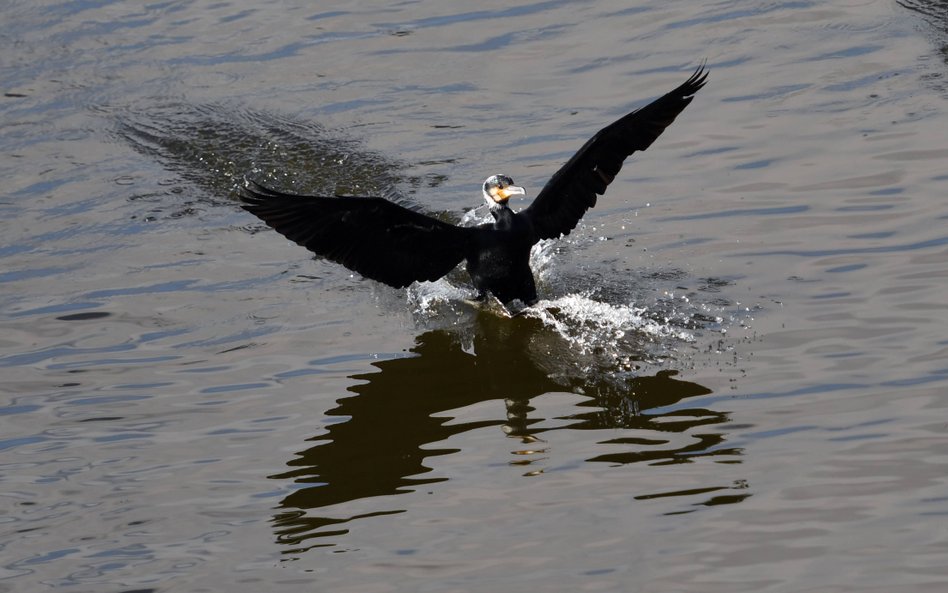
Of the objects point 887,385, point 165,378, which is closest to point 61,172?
point 165,378

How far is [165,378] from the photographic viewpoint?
23.4 ft

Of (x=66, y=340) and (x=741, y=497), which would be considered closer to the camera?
(x=741, y=497)

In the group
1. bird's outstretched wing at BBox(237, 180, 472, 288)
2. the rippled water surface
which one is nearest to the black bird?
bird's outstretched wing at BBox(237, 180, 472, 288)

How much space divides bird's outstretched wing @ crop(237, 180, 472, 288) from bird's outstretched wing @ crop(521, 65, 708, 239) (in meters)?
0.51

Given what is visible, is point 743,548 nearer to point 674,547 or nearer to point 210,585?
point 674,547

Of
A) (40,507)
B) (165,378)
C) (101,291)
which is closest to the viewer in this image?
(40,507)

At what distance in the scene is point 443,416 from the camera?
259 inches

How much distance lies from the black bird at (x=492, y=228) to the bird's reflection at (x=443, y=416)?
0.38 meters

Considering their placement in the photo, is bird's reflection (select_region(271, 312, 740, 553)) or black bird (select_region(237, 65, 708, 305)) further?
black bird (select_region(237, 65, 708, 305))

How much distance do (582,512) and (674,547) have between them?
0.48 meters

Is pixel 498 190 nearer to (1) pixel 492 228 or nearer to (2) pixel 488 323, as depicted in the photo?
(1) pixel 492 228

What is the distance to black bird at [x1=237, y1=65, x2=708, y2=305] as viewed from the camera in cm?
738

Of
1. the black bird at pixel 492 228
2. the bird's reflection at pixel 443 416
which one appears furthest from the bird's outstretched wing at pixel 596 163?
the bird's reflection at pixel 443 416

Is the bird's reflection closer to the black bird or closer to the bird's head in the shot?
the black bird
